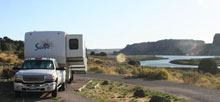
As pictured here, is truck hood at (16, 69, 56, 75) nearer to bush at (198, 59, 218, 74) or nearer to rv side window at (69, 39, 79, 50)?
rv side window at (69, 39, 79, 50)

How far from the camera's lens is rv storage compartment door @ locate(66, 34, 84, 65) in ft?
52.0

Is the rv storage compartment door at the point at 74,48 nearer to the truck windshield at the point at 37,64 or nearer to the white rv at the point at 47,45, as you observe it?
the white rv at the point at 47,45

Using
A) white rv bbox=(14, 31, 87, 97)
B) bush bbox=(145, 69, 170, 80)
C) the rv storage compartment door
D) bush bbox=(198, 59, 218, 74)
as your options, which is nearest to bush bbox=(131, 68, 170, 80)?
bush bbox=(145, 69, 170, 80)

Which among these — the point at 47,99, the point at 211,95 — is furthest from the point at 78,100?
the point at 211,95

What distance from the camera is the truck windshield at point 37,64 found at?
514 inches

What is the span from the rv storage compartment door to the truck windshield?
2.49 meters

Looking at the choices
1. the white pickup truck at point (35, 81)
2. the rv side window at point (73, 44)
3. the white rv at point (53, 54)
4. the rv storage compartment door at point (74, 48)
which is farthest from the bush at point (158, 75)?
the white pickup truck at point (35, 81)

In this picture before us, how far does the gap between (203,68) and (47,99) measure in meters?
36.9

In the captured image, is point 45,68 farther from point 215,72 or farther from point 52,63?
point 215,72

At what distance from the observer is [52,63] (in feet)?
44.2

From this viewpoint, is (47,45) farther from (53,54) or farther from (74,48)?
(74,48)

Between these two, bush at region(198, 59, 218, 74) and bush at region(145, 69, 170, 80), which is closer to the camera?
bush at region(145, 69, 170, 80)

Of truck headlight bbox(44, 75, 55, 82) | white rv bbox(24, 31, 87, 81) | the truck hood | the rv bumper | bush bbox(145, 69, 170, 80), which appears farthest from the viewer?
bush bbox(145, 69, 170, 80)

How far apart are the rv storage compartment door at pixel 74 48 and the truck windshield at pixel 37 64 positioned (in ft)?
8.18
